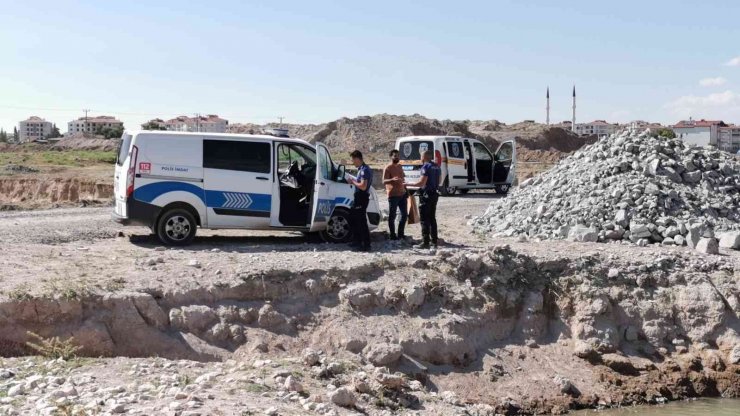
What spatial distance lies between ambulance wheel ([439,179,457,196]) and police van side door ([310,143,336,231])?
11474 millimetres

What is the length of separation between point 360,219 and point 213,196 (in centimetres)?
243

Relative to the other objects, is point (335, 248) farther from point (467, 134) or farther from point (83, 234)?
point (467, 134)

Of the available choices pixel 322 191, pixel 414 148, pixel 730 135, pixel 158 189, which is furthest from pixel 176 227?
pixel 730 135

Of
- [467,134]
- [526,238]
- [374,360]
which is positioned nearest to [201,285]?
[374,360]

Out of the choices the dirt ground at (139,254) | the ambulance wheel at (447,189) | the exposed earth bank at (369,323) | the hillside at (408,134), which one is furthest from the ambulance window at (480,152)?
the hillside at (408,134)

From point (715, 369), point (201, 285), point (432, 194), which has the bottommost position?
point (715, 369)

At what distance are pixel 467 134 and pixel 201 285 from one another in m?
64.1

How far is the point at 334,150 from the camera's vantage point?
231 ft

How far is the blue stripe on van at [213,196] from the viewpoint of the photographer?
44.8 ft

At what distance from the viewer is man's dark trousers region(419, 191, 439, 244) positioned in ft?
46.5

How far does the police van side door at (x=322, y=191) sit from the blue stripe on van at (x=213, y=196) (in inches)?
31.3

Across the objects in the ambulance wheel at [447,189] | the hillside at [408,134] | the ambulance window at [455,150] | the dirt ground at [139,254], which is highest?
the hillside at [408,134]

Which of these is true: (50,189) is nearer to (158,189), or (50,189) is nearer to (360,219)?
(158,189)

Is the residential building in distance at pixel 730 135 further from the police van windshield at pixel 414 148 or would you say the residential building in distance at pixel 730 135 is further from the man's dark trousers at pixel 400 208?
the man's dark trousers at pixel 400 208
